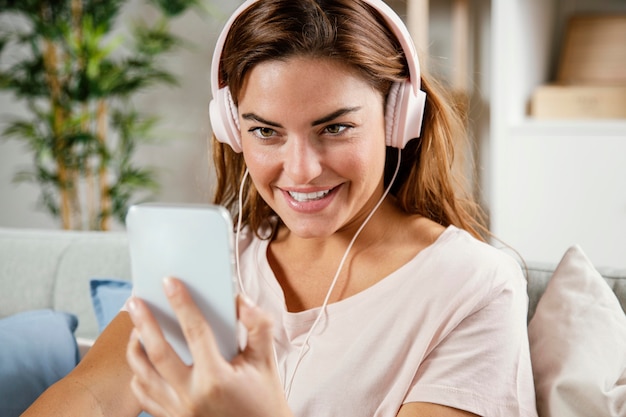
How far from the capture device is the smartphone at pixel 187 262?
77 cm

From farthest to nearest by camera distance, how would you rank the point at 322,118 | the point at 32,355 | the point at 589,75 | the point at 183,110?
the point at 183,110
the point at 589,75
the point at 32,355
the point at 322,118

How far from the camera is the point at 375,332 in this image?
42.9 inches

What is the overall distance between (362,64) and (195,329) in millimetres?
435

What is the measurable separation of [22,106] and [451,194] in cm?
296

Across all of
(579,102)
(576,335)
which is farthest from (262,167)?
(579,102)

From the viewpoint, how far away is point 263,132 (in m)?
1.06

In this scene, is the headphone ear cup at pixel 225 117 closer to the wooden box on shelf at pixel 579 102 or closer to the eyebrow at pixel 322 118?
the eyebrow at pixel 322 118

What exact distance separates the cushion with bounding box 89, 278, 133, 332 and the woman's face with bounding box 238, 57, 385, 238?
19.0 inches

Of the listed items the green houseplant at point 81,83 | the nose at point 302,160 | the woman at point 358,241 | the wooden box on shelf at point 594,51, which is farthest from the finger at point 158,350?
the green houseplant at point 81,83

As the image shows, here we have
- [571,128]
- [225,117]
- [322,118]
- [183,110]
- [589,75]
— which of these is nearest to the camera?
[322,118]

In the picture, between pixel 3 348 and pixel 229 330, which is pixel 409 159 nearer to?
pixel 229 330

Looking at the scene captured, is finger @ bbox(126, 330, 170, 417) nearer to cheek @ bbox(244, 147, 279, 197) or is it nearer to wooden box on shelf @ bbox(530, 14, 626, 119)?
cheek @ bbox(244, 147, 279, 197)

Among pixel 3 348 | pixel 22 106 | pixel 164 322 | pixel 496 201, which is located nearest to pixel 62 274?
pixel 3 348

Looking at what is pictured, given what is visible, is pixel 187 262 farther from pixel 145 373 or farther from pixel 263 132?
pixel 263 132
